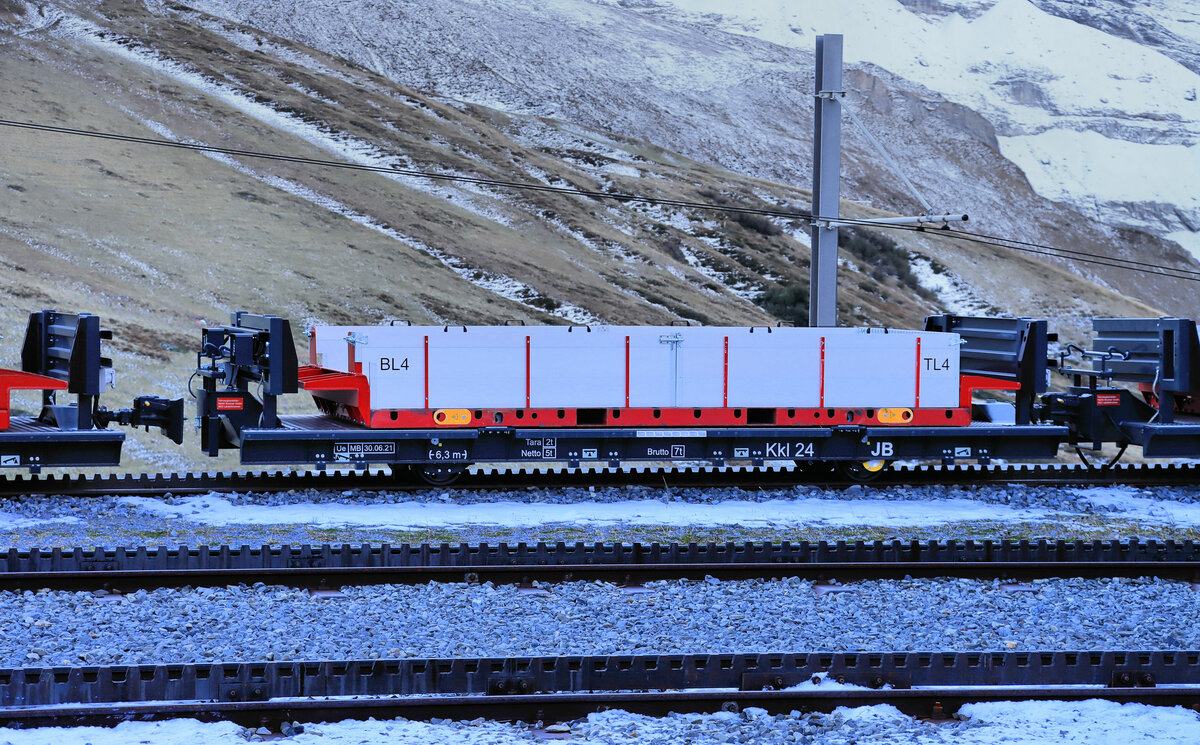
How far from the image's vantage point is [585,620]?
941cm

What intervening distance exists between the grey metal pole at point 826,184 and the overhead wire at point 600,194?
28 centimetres

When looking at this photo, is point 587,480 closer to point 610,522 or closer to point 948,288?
point 610,522

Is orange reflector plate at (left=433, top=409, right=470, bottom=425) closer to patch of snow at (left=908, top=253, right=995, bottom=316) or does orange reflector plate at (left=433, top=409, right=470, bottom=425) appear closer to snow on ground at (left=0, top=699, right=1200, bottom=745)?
snow on ground at (left=0, top=699, right=1200, bottom=745)

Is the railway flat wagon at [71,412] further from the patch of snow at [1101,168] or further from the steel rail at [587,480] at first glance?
the patch of snow at [1101,168]

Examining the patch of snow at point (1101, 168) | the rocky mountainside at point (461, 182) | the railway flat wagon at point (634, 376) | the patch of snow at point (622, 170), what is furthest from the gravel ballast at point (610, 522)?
the patch of snow at point (1101, 168)

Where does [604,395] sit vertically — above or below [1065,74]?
below

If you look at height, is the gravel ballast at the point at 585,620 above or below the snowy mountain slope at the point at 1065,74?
below

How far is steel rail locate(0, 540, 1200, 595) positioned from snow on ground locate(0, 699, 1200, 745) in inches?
136

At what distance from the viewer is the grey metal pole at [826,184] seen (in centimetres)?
2014

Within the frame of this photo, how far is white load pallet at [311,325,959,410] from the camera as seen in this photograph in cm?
1606

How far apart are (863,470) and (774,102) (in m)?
88.5

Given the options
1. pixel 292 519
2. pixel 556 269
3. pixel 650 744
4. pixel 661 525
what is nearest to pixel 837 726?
pixel 650 744

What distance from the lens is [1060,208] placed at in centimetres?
9712

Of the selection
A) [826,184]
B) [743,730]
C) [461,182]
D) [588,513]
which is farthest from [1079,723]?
[461,182]
